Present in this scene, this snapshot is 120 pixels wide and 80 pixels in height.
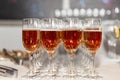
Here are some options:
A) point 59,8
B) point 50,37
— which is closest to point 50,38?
point 50,37

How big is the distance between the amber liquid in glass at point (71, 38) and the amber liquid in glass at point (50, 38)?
0.03 m

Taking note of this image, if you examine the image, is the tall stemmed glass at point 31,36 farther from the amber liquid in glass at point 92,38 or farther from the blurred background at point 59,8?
the blurred background at point 59,8

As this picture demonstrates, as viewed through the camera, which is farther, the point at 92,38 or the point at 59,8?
the point at 59,8

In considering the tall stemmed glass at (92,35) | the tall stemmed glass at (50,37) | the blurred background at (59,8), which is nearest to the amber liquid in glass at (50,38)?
the tall stemmed glass at (50,37)

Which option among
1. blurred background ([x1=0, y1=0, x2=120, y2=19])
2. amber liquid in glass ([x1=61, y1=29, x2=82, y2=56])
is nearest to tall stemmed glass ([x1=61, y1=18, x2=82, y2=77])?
amber liquid in glass ([x1=61, y1=29, x2=82, y2=56])

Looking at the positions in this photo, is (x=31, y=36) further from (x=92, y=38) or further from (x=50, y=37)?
(x=92, y=38)

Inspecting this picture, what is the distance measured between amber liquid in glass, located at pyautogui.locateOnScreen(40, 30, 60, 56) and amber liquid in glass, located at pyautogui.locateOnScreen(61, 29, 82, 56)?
0.03m

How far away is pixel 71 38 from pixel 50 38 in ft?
0.28

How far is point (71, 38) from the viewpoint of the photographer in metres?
1.17

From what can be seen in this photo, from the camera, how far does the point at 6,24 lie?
2.07 m

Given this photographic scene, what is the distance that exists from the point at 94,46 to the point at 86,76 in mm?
145

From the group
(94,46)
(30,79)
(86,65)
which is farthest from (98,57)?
(30,79)

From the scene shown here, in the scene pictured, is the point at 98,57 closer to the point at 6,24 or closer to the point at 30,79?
the point at 6,24

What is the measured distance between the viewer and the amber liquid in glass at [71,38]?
116 centimetres
